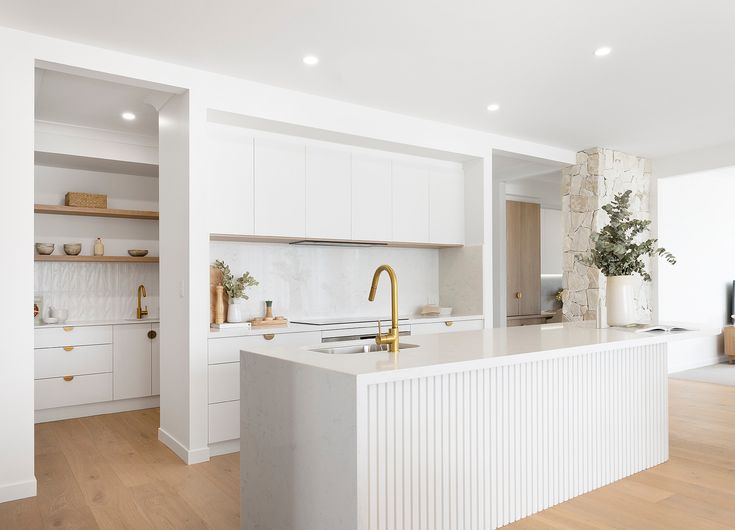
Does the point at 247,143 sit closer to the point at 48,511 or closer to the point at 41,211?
the point at 41,211

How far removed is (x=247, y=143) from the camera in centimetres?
418

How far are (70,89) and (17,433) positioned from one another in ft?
7.73

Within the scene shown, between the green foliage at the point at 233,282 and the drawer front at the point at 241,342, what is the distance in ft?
1.30

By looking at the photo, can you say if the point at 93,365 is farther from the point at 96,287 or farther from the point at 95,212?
the point at 95,212

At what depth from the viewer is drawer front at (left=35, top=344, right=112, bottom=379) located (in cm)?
468

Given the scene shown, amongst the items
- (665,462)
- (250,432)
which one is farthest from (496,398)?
(665,462)

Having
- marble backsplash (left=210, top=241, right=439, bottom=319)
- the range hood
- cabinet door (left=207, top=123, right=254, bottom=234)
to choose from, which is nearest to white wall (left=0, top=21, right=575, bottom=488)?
cabinet door (left=207, top=123, right=254, bottom=234)

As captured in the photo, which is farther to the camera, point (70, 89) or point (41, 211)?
point (41, 211)

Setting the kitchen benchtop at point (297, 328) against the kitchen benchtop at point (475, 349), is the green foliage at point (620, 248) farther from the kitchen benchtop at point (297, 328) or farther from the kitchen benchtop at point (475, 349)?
the kitchen benchtop at point (297, 328)

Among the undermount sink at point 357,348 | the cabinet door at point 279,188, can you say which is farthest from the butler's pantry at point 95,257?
the undermount sink at point 357,348

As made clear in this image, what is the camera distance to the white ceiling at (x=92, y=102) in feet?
12.6

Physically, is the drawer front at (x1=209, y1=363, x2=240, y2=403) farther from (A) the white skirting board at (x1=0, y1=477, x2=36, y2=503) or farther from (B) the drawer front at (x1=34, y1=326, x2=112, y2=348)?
(B) the drawer front at (x1=34, y1=326, x2=112, y2=348)

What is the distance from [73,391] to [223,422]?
1.83 metres

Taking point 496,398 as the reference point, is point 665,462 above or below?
below
